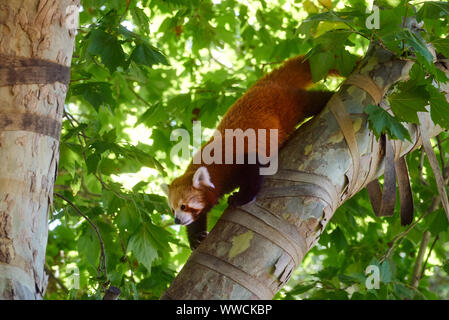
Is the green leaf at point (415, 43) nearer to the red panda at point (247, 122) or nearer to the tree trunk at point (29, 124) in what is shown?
the red panda at point (247, 122)

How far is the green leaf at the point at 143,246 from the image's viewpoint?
99.7 inches

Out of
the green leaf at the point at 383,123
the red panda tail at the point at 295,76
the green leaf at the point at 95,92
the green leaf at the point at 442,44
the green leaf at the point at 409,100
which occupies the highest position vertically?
the red panda tail at the point at 295,76

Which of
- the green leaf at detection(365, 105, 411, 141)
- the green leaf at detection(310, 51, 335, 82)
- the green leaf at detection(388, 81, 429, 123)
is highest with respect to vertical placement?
the green leaf at detection(310, 51, 335, 82)

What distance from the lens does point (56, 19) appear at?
5.75 feet

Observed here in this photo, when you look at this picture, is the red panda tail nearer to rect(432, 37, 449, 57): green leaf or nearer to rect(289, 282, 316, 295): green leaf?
rect(432, 37, 449, 57): green leaf

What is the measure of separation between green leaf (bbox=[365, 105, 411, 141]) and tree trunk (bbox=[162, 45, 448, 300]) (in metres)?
0.08

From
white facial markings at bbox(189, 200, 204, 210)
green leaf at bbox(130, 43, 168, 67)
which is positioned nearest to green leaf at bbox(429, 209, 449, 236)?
white facial markings at bbox(189, 200, 204, 210)

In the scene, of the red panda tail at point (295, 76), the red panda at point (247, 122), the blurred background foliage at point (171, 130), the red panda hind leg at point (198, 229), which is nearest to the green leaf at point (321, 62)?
the blurred background foliage at point (171, 130)

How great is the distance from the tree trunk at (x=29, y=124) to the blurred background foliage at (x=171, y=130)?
1.29 feet

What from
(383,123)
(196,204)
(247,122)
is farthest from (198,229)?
(383,123)

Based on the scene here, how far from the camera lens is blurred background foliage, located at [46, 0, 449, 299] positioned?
7.25 feet
